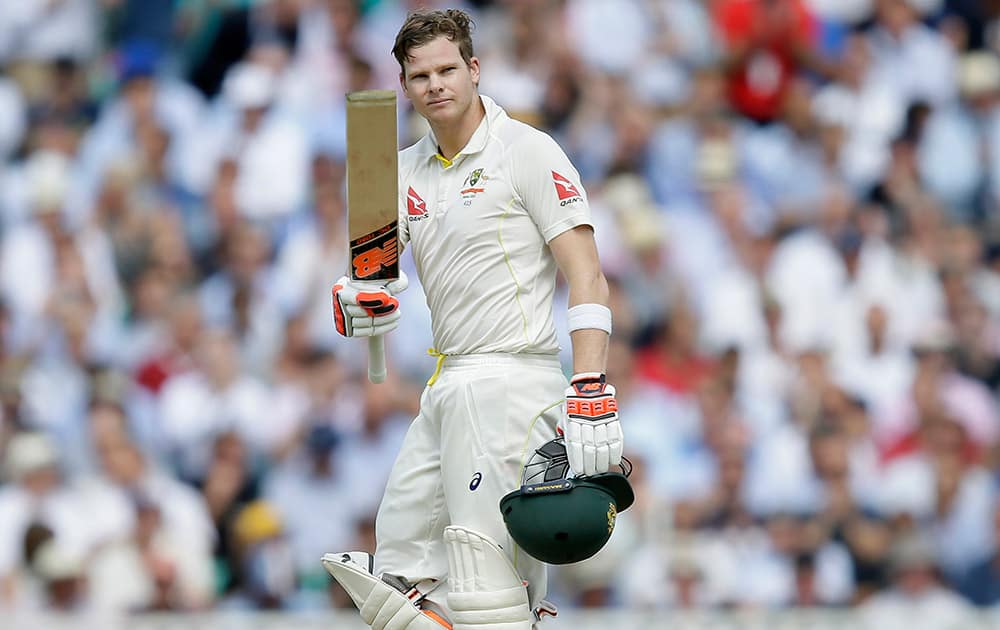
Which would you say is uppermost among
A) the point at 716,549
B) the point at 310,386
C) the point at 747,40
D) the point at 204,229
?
the point at 747,40

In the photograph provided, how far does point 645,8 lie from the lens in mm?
12844

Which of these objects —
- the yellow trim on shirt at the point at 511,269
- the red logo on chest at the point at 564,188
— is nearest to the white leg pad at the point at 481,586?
the yellow trim on shirt at the point at 511,269

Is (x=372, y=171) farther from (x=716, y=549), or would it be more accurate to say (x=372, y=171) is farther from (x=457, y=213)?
(x=716, y=549)

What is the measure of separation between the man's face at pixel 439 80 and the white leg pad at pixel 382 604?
1.51m

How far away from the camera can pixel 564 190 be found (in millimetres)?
5723

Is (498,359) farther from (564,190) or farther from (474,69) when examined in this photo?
(474,69)

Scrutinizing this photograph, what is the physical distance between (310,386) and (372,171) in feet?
16.9

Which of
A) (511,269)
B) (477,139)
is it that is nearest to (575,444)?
(511,269)

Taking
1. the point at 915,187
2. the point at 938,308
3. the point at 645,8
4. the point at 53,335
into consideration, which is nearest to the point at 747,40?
the point at 645,8

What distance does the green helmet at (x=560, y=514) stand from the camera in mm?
5434

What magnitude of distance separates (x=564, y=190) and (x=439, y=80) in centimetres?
54

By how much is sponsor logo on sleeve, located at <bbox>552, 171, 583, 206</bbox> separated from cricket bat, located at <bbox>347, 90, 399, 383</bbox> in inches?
20.7

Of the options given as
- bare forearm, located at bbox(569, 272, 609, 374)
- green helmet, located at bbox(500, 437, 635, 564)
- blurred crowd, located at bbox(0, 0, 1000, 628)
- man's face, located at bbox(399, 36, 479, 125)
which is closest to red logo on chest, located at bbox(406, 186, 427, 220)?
man's face, located at bbox(399, 36, 479, 125)

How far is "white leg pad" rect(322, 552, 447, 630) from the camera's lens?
18.9 ft
